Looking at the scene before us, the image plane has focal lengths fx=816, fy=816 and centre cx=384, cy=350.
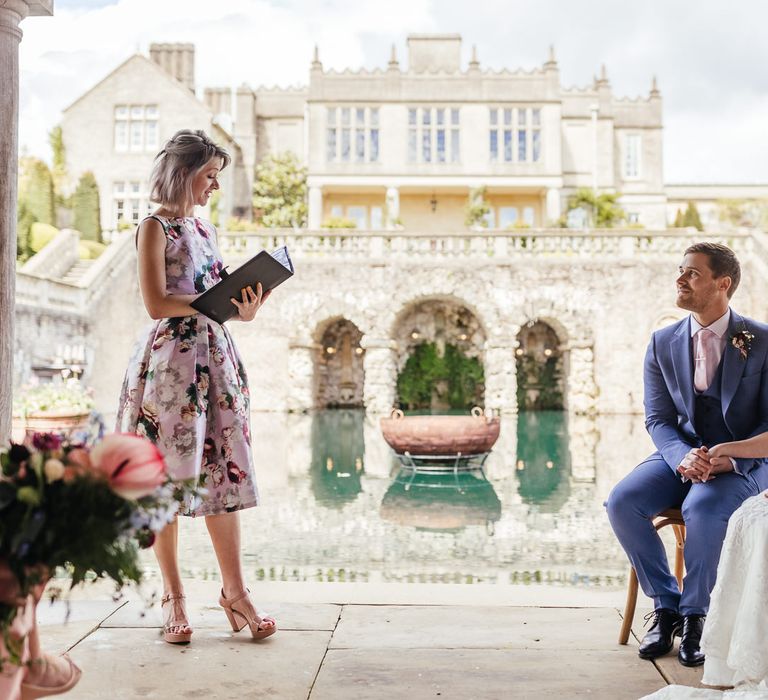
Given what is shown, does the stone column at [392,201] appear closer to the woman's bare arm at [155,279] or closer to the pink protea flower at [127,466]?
the woman's bare arm at [155,279]

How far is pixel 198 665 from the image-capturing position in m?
2.73

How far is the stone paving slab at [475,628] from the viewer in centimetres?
298

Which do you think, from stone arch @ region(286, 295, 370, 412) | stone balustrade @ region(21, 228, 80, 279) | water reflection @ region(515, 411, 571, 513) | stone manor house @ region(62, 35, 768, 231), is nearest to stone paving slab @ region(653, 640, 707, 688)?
water reflection @ region(515, 411, 571, 513)

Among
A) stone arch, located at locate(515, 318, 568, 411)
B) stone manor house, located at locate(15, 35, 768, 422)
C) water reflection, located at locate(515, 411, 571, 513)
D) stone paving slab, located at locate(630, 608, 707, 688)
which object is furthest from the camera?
stone arch, located at locate(515, 318, 568, 411)

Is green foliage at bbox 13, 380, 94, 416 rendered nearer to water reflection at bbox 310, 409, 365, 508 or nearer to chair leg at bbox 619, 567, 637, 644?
water reflection at bbox 310, 409, 365, 508

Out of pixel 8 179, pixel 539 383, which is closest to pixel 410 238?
pixel 539 383

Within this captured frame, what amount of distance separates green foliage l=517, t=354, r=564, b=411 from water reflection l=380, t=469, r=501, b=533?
13.5 meters

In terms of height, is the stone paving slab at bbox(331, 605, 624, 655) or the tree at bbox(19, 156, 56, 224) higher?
the tree at bbox(19, 156, 56, 224)

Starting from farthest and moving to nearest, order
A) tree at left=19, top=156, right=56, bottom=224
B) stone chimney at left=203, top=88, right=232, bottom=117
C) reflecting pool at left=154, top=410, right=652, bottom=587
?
1. stone chimney at left=203, top=88, right=232, bottom=117
2. tree at left=19, top=156, right=56, bottom=224
3. reflecting pool at left=154, top=410, right=652, bottom=587

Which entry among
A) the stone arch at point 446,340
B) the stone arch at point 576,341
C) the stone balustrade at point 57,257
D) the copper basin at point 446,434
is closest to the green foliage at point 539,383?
the stone arch at point 446,340

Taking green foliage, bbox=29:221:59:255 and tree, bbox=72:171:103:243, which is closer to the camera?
green foliage, bbox=29:221:59:255

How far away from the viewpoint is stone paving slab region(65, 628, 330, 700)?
8.18 feet

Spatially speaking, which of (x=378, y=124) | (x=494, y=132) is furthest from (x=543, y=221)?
(x=378, y=124)

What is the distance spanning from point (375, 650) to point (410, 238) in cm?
1776
